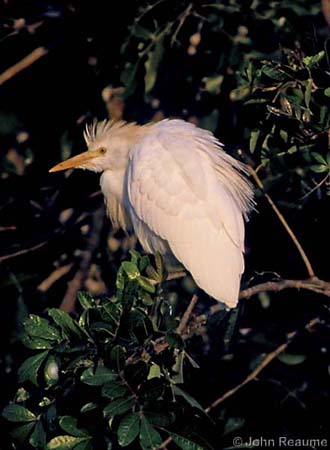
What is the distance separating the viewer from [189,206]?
10.1 feet

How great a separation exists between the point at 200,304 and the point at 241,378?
0.30 m

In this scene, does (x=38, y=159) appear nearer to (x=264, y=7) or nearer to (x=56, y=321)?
(x=264, y=7)

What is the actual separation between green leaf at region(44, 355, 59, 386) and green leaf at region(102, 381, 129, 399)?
0.19 m

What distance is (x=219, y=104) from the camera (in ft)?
11.1

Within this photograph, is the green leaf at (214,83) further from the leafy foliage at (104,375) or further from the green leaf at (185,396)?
the green leaf at (185,396)

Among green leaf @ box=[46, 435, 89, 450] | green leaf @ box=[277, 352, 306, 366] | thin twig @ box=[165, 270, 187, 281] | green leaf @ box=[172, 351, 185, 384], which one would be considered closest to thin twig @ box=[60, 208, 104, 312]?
thin twig @ box=[165, 270, 187, 281]

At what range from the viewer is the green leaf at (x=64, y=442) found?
2213 millimetres

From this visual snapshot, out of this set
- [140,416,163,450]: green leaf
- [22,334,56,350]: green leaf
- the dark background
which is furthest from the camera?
the dark background

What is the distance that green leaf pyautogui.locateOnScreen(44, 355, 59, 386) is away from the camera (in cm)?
227

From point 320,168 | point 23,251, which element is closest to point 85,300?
point 320,168

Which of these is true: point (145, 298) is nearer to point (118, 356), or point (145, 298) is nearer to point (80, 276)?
point (118, 356)

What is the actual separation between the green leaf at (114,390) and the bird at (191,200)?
701 mm

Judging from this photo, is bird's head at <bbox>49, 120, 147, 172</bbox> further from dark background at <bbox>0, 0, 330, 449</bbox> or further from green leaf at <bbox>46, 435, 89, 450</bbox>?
green leaf at <bbox>46, 435, 89, 450</bbox>

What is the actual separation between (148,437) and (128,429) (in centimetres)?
5
